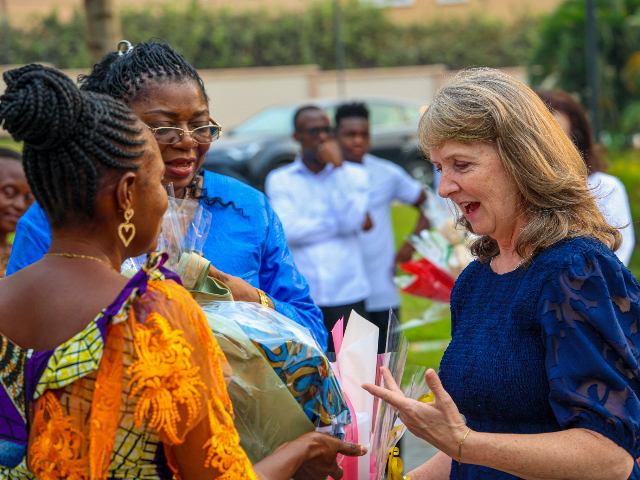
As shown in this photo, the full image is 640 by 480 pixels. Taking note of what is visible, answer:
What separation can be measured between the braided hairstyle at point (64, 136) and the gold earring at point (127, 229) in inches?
2.6

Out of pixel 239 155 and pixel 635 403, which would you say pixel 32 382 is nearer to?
pixel 635 403

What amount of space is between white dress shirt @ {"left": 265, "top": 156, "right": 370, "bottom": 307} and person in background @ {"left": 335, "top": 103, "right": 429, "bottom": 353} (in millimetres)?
162

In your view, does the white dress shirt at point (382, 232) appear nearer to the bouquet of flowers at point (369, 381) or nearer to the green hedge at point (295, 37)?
the bouquet of flowers at point (369, 381)

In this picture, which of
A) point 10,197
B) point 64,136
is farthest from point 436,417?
point 10,197

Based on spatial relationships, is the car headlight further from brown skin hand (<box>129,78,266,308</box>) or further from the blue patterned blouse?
brown skin hand (<box>129,78,266,308</box>)

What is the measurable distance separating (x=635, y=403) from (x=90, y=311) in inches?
49.9

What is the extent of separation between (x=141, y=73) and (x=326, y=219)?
9.14 feet

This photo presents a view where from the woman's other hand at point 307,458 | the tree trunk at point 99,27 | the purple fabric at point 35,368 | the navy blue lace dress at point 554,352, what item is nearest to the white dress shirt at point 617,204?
the navy blue lace dress at point 554,352

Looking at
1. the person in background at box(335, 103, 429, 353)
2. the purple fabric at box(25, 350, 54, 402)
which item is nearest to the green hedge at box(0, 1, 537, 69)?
the person in background at box(335, 103, 429, 353)

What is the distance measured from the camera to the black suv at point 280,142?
13.6 metres

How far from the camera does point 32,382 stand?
4.75ft

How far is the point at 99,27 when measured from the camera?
5305mm

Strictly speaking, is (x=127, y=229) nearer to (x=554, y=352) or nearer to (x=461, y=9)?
(x=554, y=352)

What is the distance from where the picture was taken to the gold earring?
1.49 meters
